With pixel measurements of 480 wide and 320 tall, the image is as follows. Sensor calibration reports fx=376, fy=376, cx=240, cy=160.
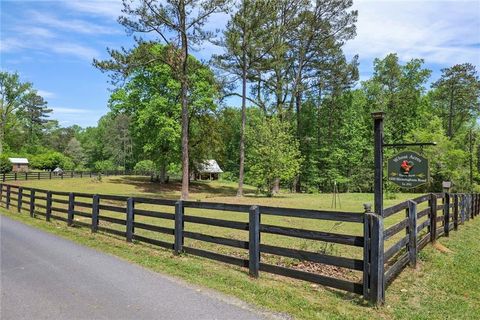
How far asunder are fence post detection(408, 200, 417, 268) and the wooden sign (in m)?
0.55

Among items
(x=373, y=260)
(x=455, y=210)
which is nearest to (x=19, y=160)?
(x=455, y=210)

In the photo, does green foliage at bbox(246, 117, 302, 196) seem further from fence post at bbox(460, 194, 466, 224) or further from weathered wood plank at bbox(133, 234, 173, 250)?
weathered wood plank at bbox(133, 234, 173, 250)

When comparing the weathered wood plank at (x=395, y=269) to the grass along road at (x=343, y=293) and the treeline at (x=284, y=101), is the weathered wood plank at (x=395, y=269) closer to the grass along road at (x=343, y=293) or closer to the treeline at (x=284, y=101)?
the grass along road at (x=343, y=293)

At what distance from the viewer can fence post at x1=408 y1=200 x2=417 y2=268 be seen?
6.99 m

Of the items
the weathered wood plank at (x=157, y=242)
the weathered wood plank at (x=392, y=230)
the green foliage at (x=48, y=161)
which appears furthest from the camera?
the green foliage at (x=48, y=161)

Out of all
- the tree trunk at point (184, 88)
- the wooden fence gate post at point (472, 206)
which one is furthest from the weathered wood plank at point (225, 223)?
the tree trunk at point (184, 88)

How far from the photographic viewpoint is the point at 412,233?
7051mm

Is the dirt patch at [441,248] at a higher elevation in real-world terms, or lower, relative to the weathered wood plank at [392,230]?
lower

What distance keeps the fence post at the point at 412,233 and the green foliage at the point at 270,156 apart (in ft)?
79.5

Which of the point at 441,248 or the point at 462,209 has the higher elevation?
the point at 462,209

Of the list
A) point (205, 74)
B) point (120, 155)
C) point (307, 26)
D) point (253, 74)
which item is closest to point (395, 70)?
point (307, 26)

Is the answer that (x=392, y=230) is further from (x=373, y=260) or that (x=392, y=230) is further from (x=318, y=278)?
(x=318, y=278)

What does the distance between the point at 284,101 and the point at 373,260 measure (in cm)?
3795

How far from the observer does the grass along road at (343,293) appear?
488 cm
